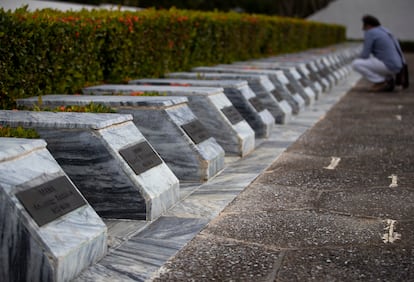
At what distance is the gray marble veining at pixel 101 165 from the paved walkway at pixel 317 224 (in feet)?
1.71

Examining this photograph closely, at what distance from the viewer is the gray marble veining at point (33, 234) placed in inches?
150

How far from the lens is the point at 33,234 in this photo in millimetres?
3799

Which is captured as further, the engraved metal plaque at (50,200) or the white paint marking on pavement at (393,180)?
the white paint marking on pavement at (393,180)

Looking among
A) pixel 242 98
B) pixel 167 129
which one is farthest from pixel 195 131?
pixel 242 98

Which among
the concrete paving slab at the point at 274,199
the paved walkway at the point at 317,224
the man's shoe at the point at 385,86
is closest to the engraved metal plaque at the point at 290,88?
the paved walkway at the point at 317,224

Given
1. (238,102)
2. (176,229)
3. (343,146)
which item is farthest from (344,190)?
(238,102)

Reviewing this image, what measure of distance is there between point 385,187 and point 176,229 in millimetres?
2198

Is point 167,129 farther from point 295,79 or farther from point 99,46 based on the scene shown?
point 295,79

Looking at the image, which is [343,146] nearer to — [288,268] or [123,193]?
[123,193]

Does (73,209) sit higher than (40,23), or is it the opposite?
(40,23)

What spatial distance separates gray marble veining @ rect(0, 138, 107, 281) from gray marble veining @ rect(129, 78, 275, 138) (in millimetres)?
4735

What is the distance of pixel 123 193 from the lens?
5203mm

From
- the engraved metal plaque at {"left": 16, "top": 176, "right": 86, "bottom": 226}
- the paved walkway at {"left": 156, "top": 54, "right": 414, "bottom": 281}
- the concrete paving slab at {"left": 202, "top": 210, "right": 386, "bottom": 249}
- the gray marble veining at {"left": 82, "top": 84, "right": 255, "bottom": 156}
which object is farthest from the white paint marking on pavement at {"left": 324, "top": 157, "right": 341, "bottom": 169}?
the engraved metal plaque at {"left": 16, "top": 176, "right": 86, "bottom": 226}

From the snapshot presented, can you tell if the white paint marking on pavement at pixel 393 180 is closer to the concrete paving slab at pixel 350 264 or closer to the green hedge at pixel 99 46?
the concrete paving slab at pixel 350 264
